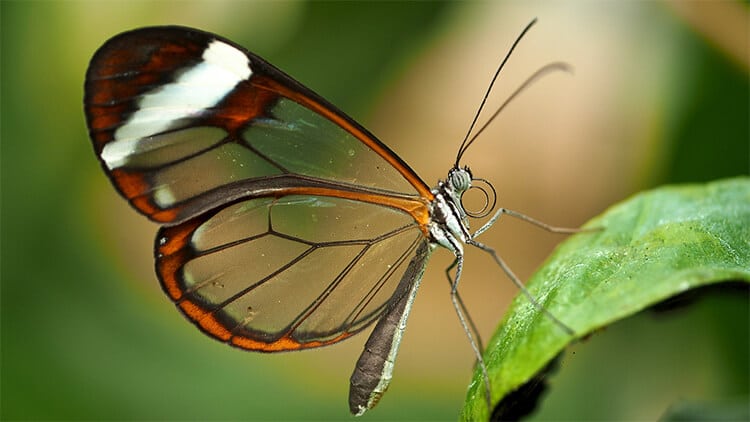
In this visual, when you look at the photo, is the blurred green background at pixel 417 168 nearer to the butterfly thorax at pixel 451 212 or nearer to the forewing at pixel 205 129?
the butterfly thorax at pixel 451 212

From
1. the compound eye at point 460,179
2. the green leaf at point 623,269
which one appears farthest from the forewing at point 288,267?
the green leaf at point 623,269

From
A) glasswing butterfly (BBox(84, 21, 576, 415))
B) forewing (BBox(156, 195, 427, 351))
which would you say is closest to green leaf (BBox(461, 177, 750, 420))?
glasswing butterfly (BBox(84, 21, 576, 415))

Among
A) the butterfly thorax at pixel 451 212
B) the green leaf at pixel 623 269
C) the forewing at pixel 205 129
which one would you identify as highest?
the forewing at pixel 205 129

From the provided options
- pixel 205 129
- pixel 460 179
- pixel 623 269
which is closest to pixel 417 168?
pixel 460 179

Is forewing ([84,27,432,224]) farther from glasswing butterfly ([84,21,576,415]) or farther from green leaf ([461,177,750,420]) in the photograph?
green leaf ([461,177,750,420])

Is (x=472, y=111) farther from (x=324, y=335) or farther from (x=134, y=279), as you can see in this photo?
(x=324, y=335)

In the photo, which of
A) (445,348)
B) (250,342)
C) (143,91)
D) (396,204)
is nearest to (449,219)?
(396,204)
